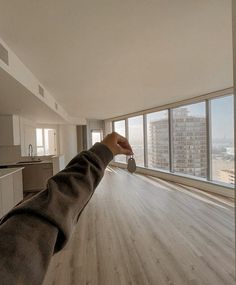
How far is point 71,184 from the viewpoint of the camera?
0.51 metres

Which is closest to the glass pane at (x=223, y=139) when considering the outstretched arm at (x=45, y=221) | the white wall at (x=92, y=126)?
the outstretched arm at (x=45, y=221)

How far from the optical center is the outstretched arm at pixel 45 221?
1.22 ft

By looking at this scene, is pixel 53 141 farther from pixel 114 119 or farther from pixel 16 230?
pixel 16 230

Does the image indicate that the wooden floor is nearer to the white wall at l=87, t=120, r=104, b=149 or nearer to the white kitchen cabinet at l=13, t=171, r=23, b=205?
the white kitchen cabinet at l=13, t=171, r=23, b=205

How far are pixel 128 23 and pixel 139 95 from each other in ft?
10.8

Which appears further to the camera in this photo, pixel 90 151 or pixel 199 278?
pixel 199 278

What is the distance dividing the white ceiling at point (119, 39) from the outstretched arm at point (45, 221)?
5.47 ft

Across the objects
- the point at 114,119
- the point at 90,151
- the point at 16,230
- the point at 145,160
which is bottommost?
the point at 145,160

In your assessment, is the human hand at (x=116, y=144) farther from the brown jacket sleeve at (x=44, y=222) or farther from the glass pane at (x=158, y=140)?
the glass pane at (x=158, y=140)

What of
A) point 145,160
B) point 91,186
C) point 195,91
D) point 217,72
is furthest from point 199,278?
point 145,160

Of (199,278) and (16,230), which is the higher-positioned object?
(16,230)

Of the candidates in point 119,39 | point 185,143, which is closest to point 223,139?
point 185,143

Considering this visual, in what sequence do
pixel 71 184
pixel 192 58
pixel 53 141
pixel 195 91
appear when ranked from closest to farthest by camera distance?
pixel 71 184 < pixel 192 58 < pixel 195 91 < pixel 53 141

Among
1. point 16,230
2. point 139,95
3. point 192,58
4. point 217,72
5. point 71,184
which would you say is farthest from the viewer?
point 139,95
